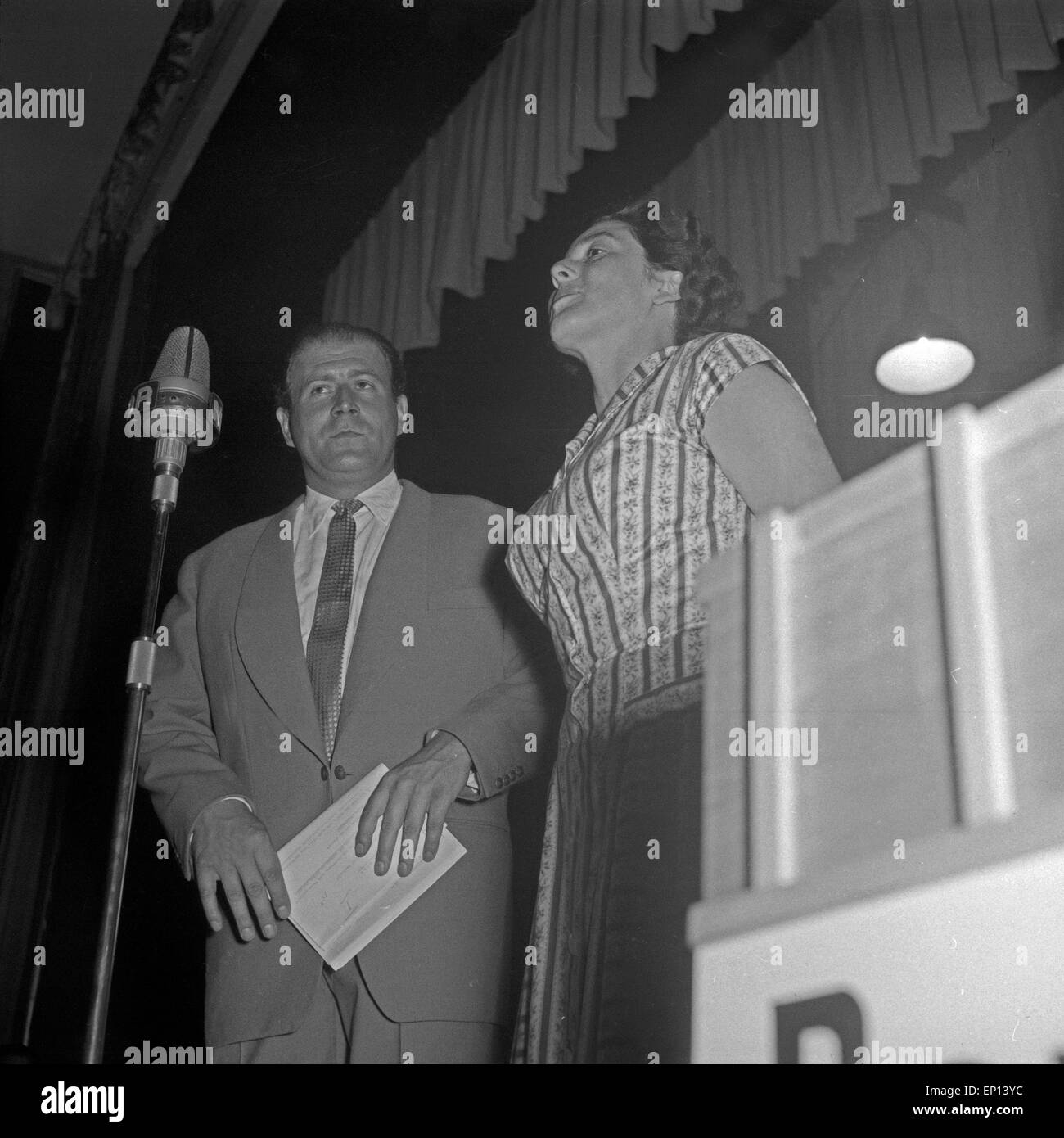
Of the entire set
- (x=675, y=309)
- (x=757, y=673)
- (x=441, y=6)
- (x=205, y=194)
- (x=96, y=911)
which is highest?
(x=441, y=6)

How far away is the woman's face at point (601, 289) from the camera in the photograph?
7.89 feet

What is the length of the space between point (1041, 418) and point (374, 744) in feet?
4.06

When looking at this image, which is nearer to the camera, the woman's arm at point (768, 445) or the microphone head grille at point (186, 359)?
the woman's arm at point (768, 445)

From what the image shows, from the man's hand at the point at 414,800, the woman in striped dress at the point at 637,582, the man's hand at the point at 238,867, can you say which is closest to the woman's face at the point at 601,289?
the woman in striped dress at the point at 637,582

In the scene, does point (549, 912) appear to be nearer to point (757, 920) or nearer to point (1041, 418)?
point (757, 920)

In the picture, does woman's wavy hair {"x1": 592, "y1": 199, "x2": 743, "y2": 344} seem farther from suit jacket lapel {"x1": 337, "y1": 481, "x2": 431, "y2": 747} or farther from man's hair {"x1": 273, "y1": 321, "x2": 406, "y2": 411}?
suit jacket lapel {"x1": 337, "y1": 481, "x2": 431, "y2": 747}

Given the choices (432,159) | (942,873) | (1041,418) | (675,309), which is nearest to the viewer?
(942,873)

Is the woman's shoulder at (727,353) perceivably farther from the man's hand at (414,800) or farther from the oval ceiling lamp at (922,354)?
the man's hand at (414,800)

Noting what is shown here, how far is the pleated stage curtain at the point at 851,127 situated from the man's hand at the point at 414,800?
3.29 feet

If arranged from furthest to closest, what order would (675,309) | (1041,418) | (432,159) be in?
1. (432,159)
2. (675,309)
3. (1041,418)

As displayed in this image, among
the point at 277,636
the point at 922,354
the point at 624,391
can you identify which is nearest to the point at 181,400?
the point at 277,636

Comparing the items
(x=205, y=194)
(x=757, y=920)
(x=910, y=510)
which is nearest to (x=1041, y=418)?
(x=910, y=510)

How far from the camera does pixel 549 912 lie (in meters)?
2.05

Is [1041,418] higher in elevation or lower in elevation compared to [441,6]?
lower
